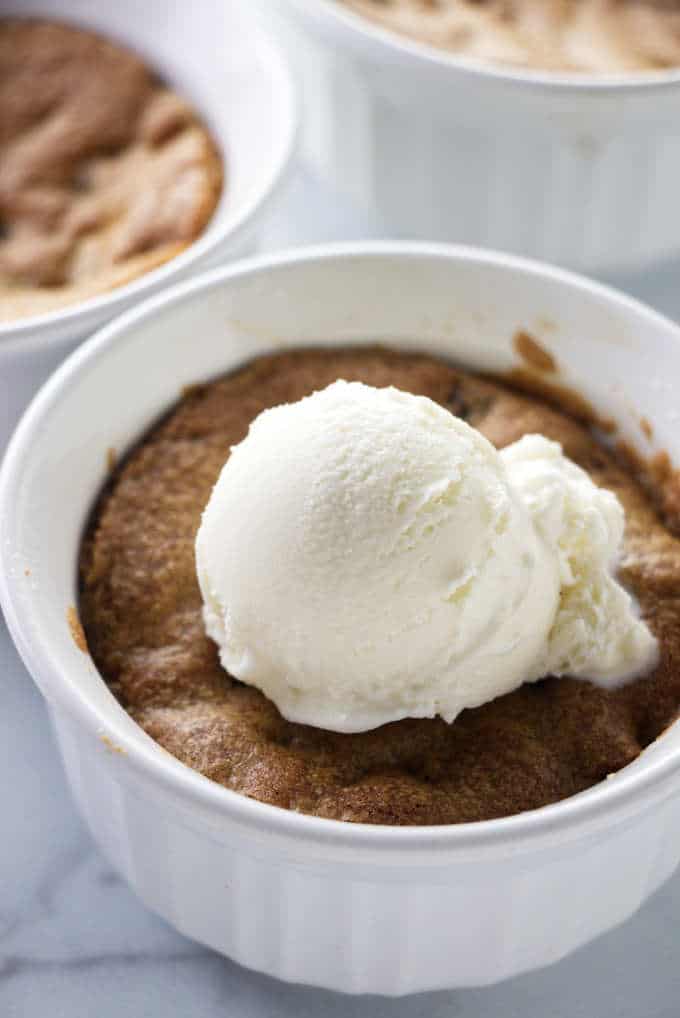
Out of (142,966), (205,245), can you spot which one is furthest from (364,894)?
(205,245)

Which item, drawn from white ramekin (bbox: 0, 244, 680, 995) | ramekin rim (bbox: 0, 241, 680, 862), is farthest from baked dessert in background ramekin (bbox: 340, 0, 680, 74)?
ramekin rim (bbox: 0, 241, 680, 862)

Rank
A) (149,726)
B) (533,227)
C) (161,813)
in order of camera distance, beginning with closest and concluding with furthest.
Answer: (161,813)
(149,726)
(533,227)

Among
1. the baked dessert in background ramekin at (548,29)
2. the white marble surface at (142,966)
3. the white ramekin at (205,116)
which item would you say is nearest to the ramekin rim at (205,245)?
the white ramekin at (205,116)

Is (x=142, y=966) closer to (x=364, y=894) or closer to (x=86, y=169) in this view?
(x=364, y=894)

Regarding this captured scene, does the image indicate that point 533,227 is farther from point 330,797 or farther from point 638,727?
point 330,797

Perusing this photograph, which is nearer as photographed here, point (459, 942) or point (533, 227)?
point (459, 942)

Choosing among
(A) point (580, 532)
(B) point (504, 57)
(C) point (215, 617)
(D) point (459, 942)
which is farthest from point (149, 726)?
(B) point (504, 57)
